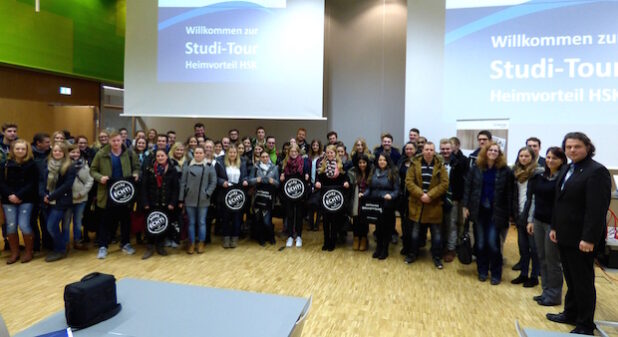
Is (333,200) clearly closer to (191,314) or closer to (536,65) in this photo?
(536,65)

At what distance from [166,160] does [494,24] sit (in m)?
5.07

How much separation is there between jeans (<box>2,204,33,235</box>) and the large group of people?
1 centimetres

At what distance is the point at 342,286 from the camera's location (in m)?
4.05

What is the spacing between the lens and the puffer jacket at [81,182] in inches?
190

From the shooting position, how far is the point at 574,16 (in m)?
5.42

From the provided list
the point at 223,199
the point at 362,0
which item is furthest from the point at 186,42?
the point at 362,0

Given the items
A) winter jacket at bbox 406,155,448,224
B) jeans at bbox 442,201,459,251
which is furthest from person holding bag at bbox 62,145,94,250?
jeans at bbox 442,201,459,251

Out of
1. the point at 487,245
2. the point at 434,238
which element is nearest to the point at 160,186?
the point at 434,238

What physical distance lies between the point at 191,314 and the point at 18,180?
13.6 ft

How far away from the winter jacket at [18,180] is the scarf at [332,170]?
359cm

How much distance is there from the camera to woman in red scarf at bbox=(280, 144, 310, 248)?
552 cm

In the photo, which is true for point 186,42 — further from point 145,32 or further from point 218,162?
point 218,162

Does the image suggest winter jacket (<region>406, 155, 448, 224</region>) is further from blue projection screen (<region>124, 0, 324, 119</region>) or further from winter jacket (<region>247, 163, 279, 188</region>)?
blue projection screen (<region>124, 0, 324, 119</region>)

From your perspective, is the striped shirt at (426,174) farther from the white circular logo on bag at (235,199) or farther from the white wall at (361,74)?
the white wall at (361,74)
